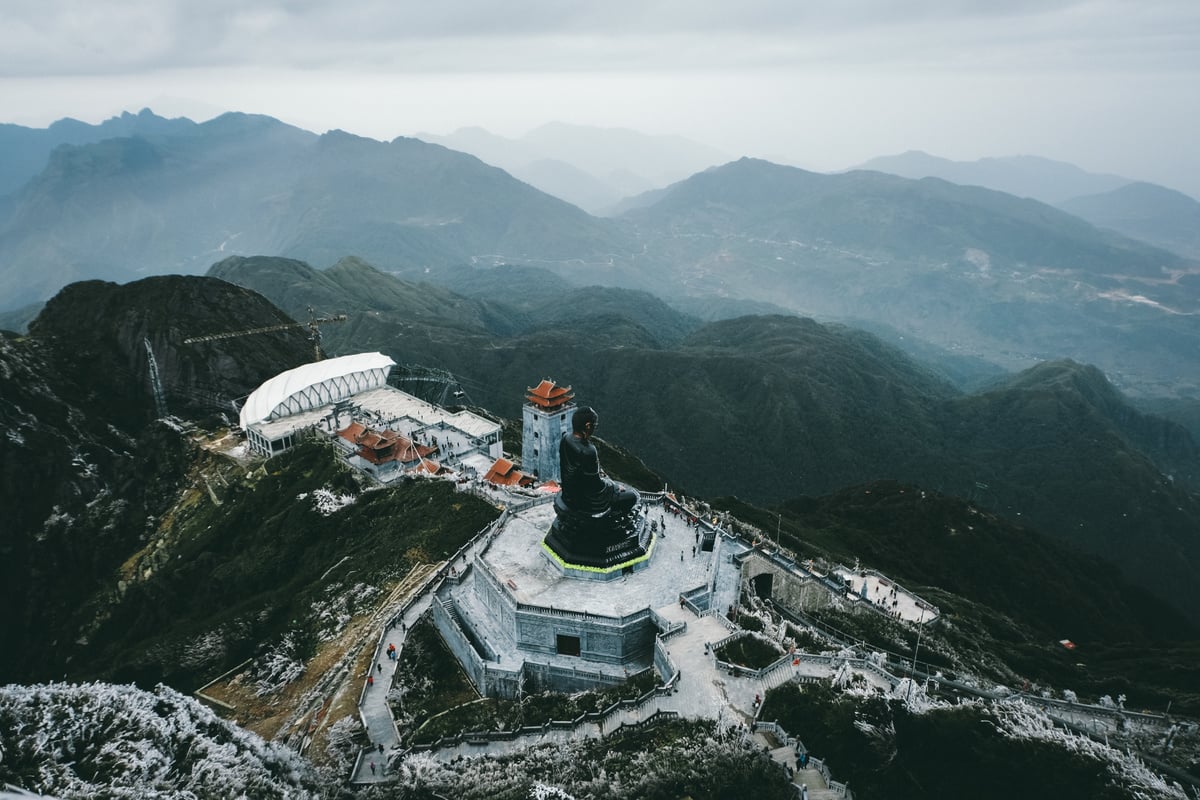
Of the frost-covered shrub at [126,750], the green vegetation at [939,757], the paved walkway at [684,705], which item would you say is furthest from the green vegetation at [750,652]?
the frost-covered shrub at [126,750]

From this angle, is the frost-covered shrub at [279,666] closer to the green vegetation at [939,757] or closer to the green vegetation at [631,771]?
the green vegetation at [631,771]

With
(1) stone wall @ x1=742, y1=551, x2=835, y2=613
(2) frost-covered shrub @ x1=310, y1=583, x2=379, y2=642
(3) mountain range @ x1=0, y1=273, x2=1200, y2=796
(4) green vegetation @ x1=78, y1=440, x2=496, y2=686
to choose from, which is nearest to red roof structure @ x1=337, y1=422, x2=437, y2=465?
(3) mountain range @ x1=0, y1=273, x2=1200, y2=796

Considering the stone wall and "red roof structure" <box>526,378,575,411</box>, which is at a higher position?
"red roof structure" <box>526,378,575,411</box>

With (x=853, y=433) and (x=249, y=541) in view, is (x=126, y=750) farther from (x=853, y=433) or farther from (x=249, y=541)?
(x=853, y=433)

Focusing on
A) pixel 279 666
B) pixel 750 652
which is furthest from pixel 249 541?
pixel 750 652

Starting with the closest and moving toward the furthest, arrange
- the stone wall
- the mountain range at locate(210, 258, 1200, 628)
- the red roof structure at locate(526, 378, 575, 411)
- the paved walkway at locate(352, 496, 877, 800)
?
1. the paved walkway at locate(352, 496, 877, 800)
2. the stone wall
3. the red roof structure at locate(526, 378, 575, 411)
4. the mountain range at locate(210, 258, 1200, 628)

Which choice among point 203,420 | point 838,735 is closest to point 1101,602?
point 838,735

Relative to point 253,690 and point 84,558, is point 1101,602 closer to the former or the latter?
point 253,690

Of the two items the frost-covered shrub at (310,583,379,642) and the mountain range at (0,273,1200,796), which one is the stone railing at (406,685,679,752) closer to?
the mountain range at (0,273,1200,796)
